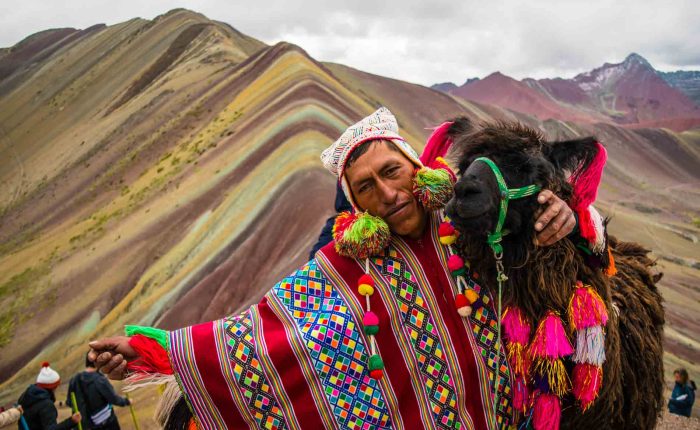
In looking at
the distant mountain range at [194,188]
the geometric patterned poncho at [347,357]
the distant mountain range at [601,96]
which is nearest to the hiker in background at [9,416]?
the distant mountain range at [194,188]

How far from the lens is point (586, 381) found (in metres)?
1.84

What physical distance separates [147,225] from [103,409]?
838 centimetres

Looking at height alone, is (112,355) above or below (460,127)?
below

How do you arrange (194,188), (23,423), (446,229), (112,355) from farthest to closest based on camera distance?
(194,188) → (23,423) → (446,229) → (112,355)

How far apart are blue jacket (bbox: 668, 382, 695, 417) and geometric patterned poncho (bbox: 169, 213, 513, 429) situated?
4.73 metres

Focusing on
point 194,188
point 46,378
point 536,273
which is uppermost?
point 536,273

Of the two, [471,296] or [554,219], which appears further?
[471,296]

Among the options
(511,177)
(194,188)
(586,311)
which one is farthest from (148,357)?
(194,188)

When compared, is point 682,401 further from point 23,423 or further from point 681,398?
point 23,423

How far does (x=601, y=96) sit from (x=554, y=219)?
55.3 meters

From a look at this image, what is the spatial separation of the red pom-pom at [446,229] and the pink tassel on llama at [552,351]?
40 cm

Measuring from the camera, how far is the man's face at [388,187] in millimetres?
1886

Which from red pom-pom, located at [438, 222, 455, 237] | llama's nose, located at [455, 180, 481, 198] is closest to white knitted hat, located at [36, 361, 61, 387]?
red pom-pom, located at [438, 222, 455, 237]

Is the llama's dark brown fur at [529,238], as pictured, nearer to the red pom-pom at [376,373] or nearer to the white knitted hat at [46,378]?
the red pom-pom at [376,373]
